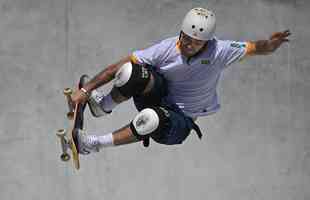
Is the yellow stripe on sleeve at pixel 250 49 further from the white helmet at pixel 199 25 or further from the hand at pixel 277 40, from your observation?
the white helmet at pixel 199 25

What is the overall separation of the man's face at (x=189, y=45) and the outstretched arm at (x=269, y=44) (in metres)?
0.37

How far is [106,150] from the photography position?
6320 mm

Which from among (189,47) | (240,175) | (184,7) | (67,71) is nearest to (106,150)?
(67,71)

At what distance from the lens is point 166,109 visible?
15.1 feet

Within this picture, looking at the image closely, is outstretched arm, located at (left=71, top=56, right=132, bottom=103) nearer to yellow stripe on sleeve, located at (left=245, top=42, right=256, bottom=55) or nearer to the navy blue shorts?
the navy blue shorts

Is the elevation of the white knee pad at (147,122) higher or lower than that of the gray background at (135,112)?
higher

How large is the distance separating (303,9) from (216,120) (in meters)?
1.61

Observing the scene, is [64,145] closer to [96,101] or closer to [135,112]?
[96,101]

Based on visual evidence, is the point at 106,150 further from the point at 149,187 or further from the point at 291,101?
the point at 291,101

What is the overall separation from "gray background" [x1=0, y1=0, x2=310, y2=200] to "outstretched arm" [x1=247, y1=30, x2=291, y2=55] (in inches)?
77.8

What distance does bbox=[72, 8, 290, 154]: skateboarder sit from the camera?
174 inches

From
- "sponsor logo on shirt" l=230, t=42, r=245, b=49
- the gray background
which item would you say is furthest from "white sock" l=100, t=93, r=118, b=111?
the gray background

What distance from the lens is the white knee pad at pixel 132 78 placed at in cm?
442

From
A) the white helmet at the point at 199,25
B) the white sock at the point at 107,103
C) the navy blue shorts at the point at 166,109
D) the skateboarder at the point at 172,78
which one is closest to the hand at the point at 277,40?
the skateboarder at the point at 172,78
